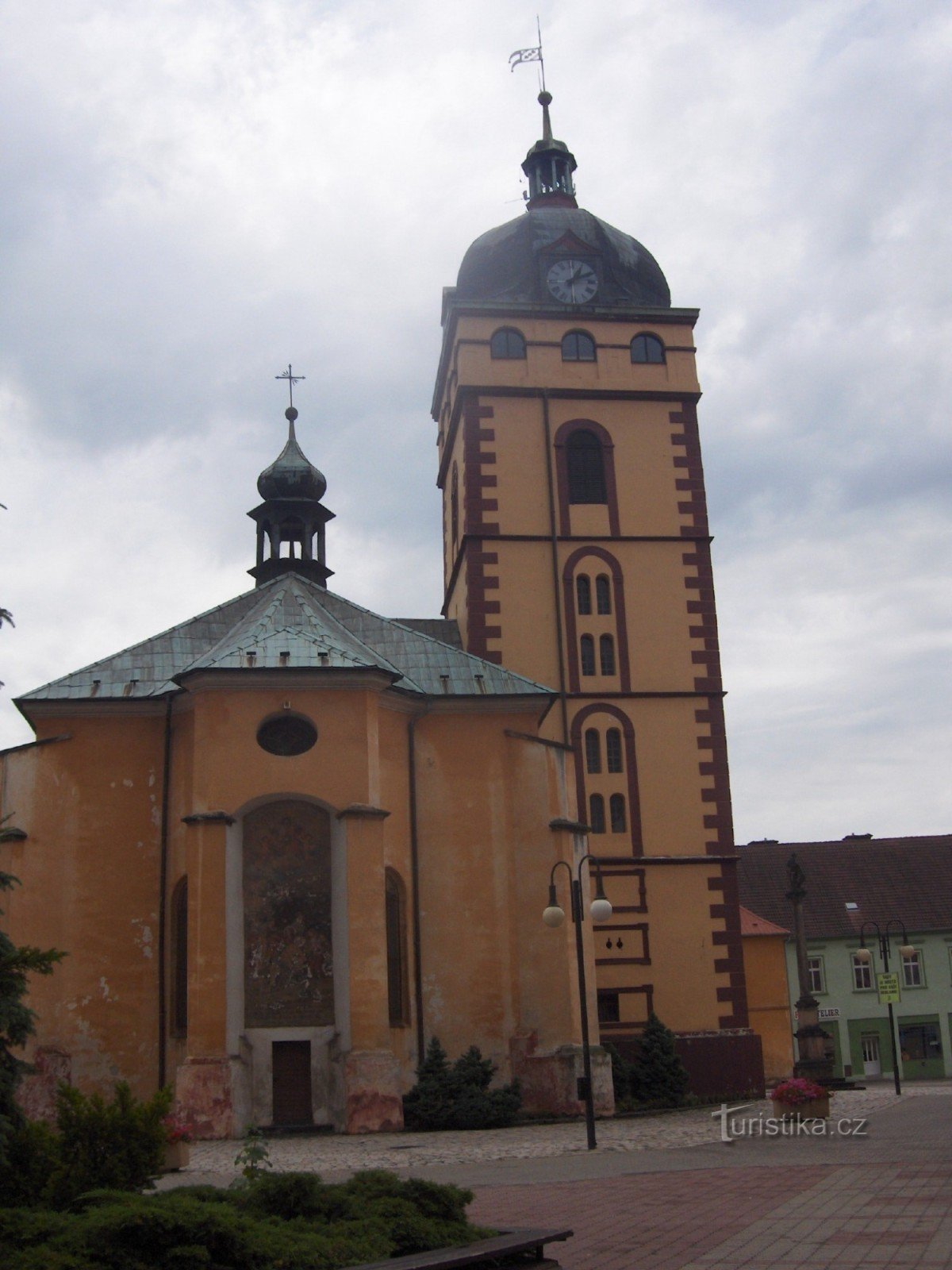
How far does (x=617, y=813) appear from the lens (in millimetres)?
31047

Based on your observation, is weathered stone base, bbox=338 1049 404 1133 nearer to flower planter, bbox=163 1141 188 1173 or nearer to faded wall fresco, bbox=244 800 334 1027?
faded wall fresco, bbox=244 800 334 1027

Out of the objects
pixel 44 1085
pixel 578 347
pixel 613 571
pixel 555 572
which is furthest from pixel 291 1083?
pixel 578 347

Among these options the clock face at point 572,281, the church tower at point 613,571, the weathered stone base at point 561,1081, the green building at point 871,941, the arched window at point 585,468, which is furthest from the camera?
the green building at point 871,941

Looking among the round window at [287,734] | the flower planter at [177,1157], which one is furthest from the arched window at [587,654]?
the flower planter at [177,1157]

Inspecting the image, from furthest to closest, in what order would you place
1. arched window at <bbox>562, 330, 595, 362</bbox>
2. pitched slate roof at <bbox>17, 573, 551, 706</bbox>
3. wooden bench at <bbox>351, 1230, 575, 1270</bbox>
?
arched window at <bbox>562, 330, 595, 362</bbox> < pitched slate roof at <bbox>17, 573, 551, 706</bbox> < wooden bench at <bbox>351, 1230, 575, 1270</bbox>

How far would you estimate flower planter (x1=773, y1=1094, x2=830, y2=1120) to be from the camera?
19.5m

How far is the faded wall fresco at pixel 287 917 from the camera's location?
2384 cm

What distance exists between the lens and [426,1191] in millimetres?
9070

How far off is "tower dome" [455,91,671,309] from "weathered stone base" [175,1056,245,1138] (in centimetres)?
2009

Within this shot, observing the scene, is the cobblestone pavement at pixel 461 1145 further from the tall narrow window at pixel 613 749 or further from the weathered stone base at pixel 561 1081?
the tall narrow window at pixel 613 749

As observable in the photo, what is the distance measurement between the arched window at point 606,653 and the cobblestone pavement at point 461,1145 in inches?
414

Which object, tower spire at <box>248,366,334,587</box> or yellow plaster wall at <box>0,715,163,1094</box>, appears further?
tower spire at <box>248,366,334,587</box>

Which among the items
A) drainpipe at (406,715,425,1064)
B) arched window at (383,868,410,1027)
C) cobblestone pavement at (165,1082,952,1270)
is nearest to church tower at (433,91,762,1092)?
drainpipe at (406,715,425,1064)

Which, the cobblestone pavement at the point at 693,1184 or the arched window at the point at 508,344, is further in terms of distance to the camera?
the arched window at the point at 508,344
